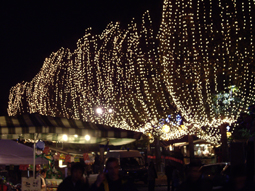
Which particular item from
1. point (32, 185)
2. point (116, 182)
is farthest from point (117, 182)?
point (32, 185)

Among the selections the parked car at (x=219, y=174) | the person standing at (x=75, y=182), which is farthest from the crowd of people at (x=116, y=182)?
the parked car at (x=219, y=174)

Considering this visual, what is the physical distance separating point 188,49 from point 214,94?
441cm

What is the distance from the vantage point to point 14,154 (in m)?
12.0

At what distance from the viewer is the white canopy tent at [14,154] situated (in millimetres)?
11711

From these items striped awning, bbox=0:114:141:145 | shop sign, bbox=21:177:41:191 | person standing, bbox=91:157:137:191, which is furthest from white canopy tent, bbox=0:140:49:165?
person standing, bbox=91:157:137:191

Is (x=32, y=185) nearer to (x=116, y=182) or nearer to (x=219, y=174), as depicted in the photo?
(x=116, y=182)

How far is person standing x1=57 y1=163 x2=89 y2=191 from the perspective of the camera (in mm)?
5500

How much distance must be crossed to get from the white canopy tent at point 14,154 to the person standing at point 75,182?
6.61m

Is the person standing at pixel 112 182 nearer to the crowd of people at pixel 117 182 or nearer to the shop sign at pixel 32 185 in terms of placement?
the crowd of people at pixel 117 182

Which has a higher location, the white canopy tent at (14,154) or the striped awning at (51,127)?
the striped awning at (51,127)

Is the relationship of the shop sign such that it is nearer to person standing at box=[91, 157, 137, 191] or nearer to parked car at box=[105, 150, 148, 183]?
person standing at box=[91, 157, 137, 191]

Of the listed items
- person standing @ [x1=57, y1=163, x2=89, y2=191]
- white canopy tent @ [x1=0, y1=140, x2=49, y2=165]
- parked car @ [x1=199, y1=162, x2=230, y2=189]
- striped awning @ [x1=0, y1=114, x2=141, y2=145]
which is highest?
striped awning @ [x1=0, y1=114, x2=141, y2=145]

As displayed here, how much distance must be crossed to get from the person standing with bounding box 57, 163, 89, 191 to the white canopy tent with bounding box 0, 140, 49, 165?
6.61 meters

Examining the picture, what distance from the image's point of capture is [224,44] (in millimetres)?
18562
